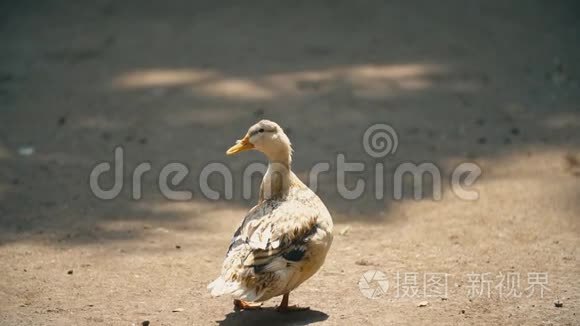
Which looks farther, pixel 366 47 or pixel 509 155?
pixel 366 47

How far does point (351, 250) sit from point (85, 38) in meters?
5.46

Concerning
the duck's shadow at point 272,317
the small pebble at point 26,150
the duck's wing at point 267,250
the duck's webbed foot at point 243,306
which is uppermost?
the small pebble at point 26,150

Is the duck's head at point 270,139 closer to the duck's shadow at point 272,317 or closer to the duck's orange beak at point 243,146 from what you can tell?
the duck's orange beak at point 243,146

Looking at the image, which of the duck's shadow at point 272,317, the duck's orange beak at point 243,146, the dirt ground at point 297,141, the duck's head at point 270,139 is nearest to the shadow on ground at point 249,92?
the dirt ground at point 297,141

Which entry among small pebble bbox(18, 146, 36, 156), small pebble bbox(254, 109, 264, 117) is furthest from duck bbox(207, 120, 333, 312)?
small pebble bbox(18, 146, 36, 156)

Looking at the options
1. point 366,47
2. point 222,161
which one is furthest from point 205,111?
point 366,47

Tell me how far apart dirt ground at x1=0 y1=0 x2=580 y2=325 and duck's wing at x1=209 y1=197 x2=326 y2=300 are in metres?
0.40

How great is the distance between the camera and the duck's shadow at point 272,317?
5098 mm

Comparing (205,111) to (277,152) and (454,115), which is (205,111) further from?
(277,152)

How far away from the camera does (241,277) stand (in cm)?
480

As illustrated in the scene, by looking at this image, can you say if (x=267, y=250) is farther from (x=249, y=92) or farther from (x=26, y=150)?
(x=249, y=92)

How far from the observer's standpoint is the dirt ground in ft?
18.0

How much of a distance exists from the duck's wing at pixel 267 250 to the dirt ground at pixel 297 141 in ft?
1.32

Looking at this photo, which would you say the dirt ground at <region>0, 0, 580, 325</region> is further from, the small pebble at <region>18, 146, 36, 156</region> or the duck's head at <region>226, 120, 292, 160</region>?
the duck's head at <region>226, 120, 292, 160</region>
